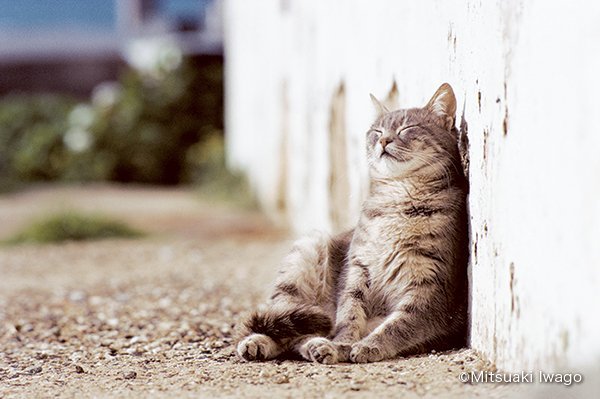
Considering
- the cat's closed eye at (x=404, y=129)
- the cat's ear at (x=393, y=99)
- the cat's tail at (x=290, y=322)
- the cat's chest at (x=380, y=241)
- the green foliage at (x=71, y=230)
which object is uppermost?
the cat's ear at (x=393, y=99)

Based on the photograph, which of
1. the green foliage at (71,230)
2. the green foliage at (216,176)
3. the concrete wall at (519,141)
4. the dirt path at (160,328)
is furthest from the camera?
the green foliage at (216,176)

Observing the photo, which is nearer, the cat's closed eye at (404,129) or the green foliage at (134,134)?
the cat's closed eye at (404,129)

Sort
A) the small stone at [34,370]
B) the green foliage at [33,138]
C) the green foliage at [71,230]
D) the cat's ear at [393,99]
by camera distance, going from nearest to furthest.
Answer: the small stone at [34,370], the cat's ear at [393,99], the green foliage at [71,230], the green foliage at [33,138]

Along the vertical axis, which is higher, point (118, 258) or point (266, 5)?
point (266, 5)

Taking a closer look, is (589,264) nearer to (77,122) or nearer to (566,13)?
(566,13)

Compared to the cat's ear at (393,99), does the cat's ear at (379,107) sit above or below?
below

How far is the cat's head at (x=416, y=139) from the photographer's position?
324 cm

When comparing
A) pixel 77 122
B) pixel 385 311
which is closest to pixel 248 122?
pixel 77 122

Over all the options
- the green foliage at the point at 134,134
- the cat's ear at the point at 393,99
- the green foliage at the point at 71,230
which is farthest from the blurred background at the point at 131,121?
the cat's ear at the point at 393,99

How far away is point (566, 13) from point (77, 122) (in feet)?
44.6

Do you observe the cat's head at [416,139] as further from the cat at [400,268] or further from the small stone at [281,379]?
the small stone at [281,379]

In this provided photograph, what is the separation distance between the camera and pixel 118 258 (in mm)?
7480

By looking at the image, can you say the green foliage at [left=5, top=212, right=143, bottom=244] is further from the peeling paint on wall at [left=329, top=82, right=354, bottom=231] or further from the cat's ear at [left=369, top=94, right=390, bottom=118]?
the cat's ear at [left=369, top=94, right=390, bottom=118]

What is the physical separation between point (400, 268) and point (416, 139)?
1.58ft
